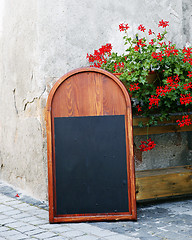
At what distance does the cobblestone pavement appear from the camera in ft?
10.1

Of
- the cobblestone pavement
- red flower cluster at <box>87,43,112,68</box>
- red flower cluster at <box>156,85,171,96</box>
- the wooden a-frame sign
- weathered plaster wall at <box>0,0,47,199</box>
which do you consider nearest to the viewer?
the cobblestone pavement

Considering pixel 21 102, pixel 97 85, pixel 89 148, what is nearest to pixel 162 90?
pixel 97 85

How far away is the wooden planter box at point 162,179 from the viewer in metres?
4.07

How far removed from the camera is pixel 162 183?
4.15m

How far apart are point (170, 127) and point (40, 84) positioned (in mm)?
1635

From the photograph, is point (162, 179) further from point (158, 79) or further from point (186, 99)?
point (158, 79)

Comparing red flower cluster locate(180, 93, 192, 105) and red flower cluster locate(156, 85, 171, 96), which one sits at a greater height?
red flower cluster locate(156, 85, 171, 96)

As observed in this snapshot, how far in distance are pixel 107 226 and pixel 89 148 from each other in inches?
29.1

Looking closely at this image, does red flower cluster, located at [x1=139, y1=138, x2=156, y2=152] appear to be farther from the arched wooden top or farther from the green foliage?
the arched wooden top

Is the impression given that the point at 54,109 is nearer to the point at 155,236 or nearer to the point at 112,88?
the point at 112,88

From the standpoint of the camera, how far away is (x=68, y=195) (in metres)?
3.53

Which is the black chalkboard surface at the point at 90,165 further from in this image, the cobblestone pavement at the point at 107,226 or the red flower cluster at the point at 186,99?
the red flower cluster at the point at 186,99

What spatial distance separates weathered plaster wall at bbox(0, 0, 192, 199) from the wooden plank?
45.2 inches

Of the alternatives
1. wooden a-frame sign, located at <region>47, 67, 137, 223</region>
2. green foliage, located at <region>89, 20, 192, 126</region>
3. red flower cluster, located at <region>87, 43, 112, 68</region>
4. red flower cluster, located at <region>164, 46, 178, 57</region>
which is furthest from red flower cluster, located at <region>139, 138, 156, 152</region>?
red flower cluster, located at <region>87, 43, 112, 68</region>
